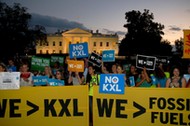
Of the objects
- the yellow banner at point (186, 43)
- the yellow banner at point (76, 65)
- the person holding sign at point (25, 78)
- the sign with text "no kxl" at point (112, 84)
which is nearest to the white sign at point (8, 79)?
the person holding sign at point (25, 78)

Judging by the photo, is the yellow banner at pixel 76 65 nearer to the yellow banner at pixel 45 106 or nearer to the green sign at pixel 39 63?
the yellow banner at pixel 45 106

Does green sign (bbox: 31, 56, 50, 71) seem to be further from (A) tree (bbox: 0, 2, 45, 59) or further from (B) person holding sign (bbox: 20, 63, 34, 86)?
(A) tree (bbox: 0, 2, 45, 59)

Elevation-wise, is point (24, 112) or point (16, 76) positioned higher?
point (16, 76)

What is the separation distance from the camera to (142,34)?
261 ft

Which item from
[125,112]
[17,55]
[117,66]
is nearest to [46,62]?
[117,66]

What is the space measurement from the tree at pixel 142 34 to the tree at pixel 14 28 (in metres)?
32.7

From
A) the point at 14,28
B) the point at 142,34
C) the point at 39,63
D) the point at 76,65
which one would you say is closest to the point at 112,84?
the point at 76,65

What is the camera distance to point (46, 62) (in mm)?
10578

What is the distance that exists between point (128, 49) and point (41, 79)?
73468 millimetres

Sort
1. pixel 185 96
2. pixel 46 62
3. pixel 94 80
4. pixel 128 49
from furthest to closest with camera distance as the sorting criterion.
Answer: pixel 128 49
pixel 46 62
pixel 94 80
pixel 185 96

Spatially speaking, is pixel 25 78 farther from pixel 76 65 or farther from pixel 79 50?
pixel 79 50

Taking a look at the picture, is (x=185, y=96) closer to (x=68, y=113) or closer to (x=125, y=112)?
(x=125, y=112)

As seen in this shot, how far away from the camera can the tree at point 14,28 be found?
2047 inches

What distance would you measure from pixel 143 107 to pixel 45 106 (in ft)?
7.85
